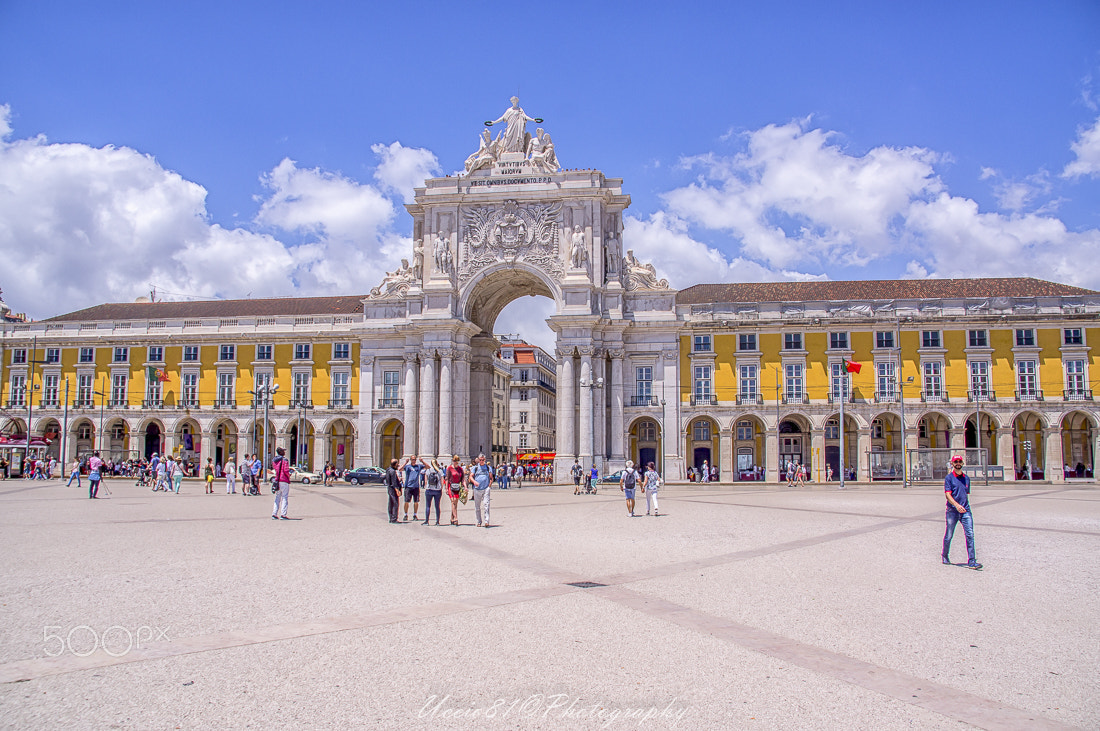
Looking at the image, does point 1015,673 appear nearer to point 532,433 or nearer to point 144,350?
point 144,350

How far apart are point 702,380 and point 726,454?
5.41m

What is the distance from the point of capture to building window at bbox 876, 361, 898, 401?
58.8 metres

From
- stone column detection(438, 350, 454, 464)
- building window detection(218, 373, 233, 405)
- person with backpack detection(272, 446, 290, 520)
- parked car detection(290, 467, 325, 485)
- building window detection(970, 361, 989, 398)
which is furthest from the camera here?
building window detection(218, 373, 233, 405)

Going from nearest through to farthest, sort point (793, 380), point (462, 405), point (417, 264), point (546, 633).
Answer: point (546, 633)
point (793, 380)
point (462, 405)
point (417, 264)

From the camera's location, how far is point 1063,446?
191 ft

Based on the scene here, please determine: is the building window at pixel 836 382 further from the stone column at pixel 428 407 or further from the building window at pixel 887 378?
the stone column at pixel 428 407

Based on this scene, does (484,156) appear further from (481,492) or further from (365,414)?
(481,492)

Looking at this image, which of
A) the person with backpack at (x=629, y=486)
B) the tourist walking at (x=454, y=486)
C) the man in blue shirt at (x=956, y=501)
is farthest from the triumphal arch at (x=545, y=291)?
the man in blue shirt at (x=956, y=501)

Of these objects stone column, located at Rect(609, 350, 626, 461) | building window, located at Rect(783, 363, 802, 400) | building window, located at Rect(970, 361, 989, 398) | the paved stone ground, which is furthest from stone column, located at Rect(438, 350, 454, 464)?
the paved stone ground

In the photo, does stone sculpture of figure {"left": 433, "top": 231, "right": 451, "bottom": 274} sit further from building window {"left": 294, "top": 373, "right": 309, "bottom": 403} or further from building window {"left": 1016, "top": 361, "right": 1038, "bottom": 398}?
building window {"left": 1016, "top": 361, "right": 1038, "bottom": 398}

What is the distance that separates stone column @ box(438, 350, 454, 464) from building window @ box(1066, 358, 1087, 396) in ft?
135

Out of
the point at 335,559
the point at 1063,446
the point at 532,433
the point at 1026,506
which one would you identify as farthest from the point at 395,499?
the point at 532,433

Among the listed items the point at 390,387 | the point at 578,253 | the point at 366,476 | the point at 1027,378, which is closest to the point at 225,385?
the point at 390,387

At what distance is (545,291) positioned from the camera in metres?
64.9
